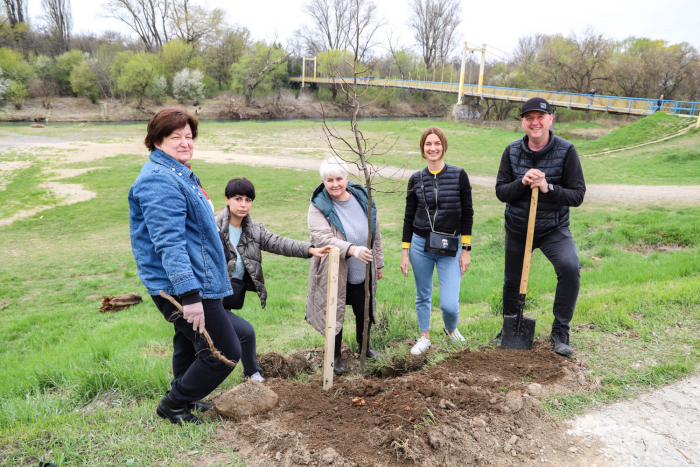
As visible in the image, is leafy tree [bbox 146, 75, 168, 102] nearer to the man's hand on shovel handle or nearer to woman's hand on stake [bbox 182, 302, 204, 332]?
the man's hand on shovel handle

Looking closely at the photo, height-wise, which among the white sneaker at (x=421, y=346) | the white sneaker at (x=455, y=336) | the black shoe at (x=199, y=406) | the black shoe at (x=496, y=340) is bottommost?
the black shoe at (x=199, y=406)

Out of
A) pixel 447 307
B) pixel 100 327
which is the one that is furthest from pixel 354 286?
pixel 100 327

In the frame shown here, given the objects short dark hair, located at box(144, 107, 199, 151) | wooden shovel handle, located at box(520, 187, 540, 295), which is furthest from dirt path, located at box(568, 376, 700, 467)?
short dark hair, located at box(144, 107, 199, 151)

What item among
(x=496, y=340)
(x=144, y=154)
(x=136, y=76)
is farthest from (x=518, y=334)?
(x=136, y=76)

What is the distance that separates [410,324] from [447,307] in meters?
0.67

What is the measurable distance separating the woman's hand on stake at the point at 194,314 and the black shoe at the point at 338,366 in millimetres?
1594

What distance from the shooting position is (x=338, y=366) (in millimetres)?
3836

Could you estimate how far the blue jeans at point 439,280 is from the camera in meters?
3.93

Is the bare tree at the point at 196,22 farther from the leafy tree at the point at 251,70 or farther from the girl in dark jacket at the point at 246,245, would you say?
the girl in dark jacket at the point at 246,245

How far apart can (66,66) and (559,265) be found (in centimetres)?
6012

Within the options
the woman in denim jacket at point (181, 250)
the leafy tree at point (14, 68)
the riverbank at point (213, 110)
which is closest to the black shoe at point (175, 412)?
the woman in denim jacket at point (181, 250)

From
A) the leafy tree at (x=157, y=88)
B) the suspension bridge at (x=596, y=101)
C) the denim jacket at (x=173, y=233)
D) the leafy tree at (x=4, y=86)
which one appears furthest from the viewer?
the leafy tree at (x=157, y=88)

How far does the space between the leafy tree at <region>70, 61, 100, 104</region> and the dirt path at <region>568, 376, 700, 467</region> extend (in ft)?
186

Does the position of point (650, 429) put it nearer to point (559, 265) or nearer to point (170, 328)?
point (559, 265)
